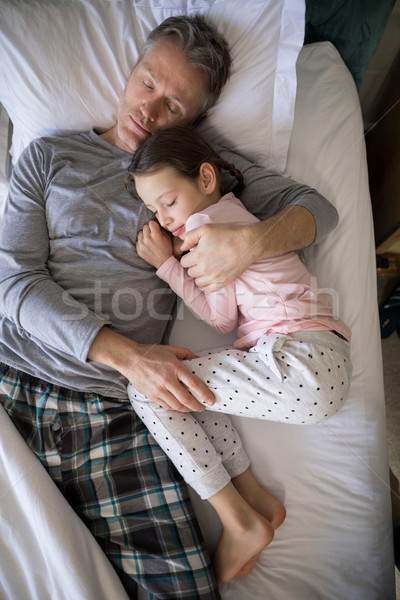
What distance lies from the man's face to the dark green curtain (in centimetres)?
56

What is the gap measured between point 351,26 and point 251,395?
131 cm

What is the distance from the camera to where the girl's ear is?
106cm

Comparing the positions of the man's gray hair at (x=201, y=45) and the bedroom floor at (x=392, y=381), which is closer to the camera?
the man's gray hair at (x=201, y=45)

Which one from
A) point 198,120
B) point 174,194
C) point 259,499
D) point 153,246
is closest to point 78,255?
point 153,246

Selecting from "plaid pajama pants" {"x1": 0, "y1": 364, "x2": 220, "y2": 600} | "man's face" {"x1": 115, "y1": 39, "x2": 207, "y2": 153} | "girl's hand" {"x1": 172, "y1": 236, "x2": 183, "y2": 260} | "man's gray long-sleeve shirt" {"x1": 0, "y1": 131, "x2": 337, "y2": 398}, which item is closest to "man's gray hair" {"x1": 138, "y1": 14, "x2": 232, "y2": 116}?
"man's face" {"x1": 115, "y1": 39, "x2": 207, "y2": 153}

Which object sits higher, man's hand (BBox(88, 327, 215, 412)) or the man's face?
the man's face

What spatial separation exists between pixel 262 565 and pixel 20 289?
0.92 m

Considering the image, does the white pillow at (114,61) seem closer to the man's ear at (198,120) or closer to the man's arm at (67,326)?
the man's ear at (198,120)

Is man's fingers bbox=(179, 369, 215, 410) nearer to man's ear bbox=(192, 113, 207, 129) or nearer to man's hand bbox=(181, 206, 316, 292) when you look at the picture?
man's hand bbox=(181, 206, 316, 292)

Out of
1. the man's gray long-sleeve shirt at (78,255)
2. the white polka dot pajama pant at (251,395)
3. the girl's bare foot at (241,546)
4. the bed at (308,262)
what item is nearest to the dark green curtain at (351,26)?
the bed at (308,262)

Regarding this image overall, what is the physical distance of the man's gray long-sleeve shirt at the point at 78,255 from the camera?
1000 mm

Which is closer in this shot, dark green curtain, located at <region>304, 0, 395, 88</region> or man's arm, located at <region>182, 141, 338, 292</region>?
man's arm, located at <region>182, 141, 338, 292</region>

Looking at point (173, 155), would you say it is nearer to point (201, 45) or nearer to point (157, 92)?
point (157, 92)

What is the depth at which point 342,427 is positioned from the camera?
1.05m
